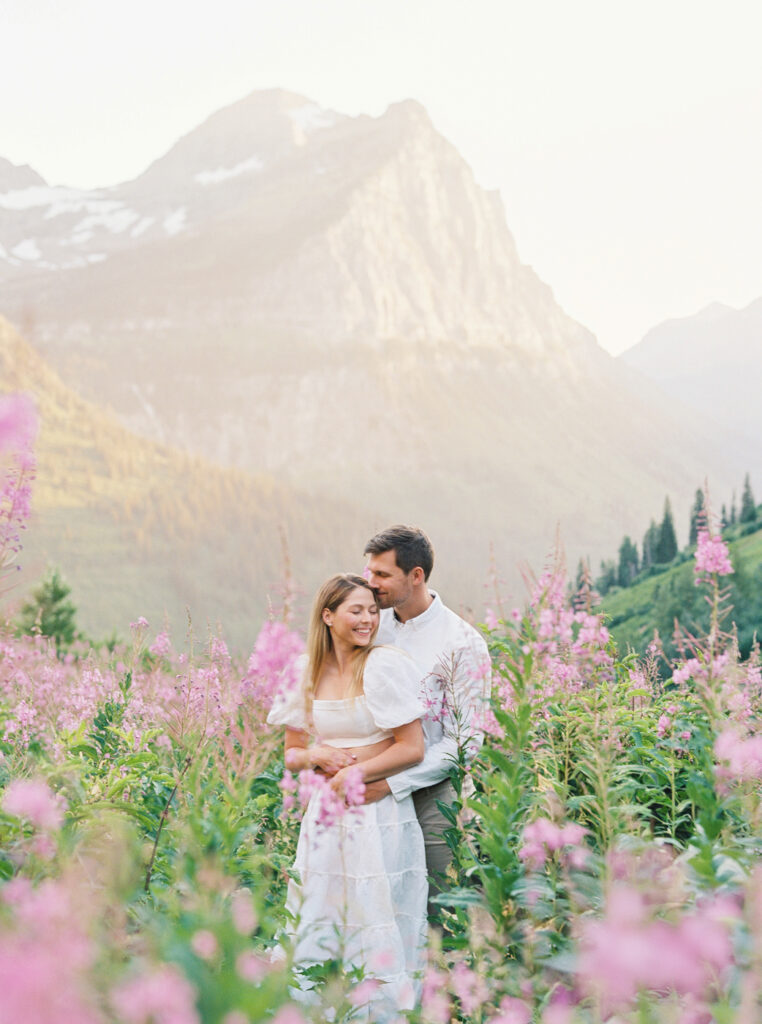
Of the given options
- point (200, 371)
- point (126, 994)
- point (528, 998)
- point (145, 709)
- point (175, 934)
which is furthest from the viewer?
point (200, 371)

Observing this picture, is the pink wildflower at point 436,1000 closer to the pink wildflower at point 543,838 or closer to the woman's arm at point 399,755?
the pink wildflower at point 543,838

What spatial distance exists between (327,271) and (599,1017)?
641 ft

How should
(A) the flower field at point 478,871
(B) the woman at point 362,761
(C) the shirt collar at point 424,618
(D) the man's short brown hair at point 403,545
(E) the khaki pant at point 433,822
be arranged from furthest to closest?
(C) the shirt collar at point 424,618 < (D) the man's short brown hair at point 403,545 < (E) the khaki pant at point 433,822 < (B) the woman at point 362,761 < (A) the flower field at point 478,871

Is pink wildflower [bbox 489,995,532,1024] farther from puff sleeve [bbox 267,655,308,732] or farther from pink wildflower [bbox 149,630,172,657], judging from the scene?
pink wildflower [bbox 149,630,172,657]

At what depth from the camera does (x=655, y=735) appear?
15.3 ft

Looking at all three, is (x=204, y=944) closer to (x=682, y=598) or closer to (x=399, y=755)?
(x=399, y=755)

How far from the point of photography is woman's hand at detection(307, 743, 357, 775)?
3584 mm

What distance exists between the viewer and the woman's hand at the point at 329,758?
3584 millimetres

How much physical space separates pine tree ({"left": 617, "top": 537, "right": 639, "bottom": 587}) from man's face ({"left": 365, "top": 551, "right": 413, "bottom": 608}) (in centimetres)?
7773

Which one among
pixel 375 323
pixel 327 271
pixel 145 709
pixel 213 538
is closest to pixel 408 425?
pixel 375 323

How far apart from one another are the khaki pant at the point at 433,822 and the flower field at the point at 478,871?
0.63 feet

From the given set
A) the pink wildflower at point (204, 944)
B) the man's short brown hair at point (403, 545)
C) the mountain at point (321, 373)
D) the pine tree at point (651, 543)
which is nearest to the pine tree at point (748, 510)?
the pine tree at point (651, 543)

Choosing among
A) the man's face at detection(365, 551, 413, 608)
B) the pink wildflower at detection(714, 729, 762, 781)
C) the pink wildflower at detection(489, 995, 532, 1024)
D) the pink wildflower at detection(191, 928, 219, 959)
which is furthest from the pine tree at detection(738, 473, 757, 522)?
the pink wildflower at detection(191, 928, 219, 959)

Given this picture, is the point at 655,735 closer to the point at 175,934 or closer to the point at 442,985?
the point at 442,985
